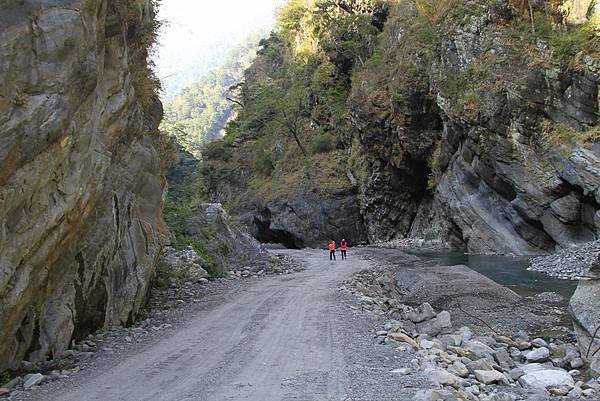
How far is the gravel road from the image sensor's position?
7.04m

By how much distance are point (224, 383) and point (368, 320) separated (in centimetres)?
531

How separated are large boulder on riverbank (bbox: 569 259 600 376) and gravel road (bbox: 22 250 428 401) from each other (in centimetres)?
331

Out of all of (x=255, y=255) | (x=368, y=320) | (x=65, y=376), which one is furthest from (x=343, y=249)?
(x=65, y=376)

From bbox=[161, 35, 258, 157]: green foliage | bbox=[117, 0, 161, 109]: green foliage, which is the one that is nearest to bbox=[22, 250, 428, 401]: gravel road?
bbox=[117, 0, 161, 109]: green foliage

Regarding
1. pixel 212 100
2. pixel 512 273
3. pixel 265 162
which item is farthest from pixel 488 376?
pixel 212 100

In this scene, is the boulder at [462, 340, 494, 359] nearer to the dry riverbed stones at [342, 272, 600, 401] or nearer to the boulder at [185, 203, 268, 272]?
the dry riverbed stones at [342, 272, 600, 401]

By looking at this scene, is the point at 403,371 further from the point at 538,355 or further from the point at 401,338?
the point at 538,355

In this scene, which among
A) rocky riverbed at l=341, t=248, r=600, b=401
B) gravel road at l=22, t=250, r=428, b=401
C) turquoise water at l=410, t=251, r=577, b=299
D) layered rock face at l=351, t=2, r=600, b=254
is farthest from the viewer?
layered rock face at l=351, t=2, r=600, b=254

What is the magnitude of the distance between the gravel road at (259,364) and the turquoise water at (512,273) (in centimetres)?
816

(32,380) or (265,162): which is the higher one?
(265,162)

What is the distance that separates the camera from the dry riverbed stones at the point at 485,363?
7156 mm

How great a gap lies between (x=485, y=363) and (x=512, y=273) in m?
14.7

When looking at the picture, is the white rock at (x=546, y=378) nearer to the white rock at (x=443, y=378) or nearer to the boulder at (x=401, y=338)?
the white rock at (x=443, y=378)

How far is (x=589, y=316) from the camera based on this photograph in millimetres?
9523
